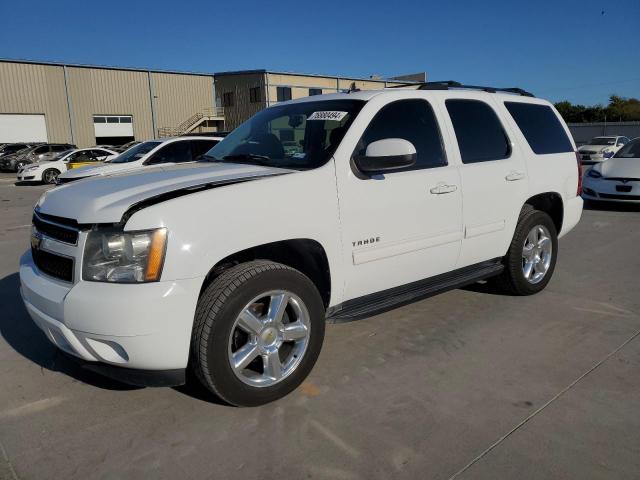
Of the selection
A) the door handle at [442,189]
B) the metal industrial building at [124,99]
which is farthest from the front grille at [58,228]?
the metal industrial building at [124,99]

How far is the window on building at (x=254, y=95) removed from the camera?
44.8 m

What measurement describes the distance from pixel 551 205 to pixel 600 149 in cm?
2023

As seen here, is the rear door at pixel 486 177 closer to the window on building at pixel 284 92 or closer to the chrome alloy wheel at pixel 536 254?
the chrome alloy wheel at pixel 536 254

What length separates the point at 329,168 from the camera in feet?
10.6

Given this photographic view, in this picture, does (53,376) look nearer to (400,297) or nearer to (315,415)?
(315,415)

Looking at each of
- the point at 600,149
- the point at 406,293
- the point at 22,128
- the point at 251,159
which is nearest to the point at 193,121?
the point at 22,128

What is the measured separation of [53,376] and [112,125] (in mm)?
42845

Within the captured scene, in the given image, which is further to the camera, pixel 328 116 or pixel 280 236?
pixel 328 116

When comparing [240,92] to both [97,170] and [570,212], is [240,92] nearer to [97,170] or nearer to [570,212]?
[97,170]

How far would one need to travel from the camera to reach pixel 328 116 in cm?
368

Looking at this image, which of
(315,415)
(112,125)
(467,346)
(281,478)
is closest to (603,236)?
(467,346)

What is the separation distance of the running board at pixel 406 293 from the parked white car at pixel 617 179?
6823 millimetres

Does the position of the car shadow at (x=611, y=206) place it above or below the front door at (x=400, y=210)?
below

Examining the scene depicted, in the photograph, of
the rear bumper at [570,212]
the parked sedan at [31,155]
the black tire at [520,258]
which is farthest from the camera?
the parked sedan at [31,155]
